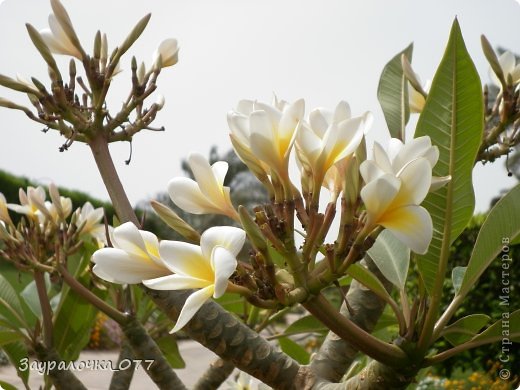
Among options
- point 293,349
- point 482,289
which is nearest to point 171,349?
point 293,349

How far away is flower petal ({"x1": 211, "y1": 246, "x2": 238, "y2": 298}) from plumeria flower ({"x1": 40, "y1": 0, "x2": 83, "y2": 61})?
16.6 inches

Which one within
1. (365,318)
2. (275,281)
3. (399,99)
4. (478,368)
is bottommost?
(478,368)

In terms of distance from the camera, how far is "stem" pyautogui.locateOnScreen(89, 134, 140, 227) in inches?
23.3

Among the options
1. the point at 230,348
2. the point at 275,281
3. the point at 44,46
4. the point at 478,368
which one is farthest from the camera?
the point at 478,368

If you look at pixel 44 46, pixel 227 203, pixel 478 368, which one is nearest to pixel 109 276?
pixel 227 203

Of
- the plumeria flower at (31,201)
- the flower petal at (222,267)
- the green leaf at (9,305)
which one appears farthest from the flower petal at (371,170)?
the green leaf at (9,305)

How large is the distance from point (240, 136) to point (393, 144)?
0.36 feet

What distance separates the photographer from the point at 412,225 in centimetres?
39

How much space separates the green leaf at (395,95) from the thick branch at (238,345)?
268 millimetres

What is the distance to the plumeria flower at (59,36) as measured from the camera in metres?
0.69

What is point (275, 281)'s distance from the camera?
0.41 meters

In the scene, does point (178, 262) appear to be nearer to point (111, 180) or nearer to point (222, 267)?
point (222, 267)

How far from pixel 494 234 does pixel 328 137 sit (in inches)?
8.8

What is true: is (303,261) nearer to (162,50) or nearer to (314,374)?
(314,374)
